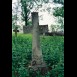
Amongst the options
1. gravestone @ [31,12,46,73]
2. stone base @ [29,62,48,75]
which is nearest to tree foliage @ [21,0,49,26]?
gravestone @ [31,12,46,73]

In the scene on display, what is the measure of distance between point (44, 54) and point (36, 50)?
70 mm

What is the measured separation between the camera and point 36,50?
146 centimetres

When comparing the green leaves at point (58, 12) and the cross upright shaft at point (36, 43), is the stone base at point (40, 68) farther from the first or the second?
the green leaves at point (58, 12)

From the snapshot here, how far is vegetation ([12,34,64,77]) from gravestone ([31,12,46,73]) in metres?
0.03

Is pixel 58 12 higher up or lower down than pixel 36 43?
higher up

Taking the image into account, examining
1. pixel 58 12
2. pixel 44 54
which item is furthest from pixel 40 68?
pixel 58 12

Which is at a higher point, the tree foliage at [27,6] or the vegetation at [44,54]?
the tree foliage at [27,6]

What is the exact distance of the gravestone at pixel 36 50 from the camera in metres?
1.44

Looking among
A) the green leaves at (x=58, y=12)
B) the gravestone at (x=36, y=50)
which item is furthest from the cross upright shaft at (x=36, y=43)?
the green leaves at (x=58, y=12)

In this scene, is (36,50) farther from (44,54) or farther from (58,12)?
(58,12)

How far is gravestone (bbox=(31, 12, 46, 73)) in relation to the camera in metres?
1.44

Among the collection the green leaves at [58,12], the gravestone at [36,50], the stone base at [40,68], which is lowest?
the stone base at [40,68]

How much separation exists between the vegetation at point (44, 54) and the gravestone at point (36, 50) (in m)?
0.03
